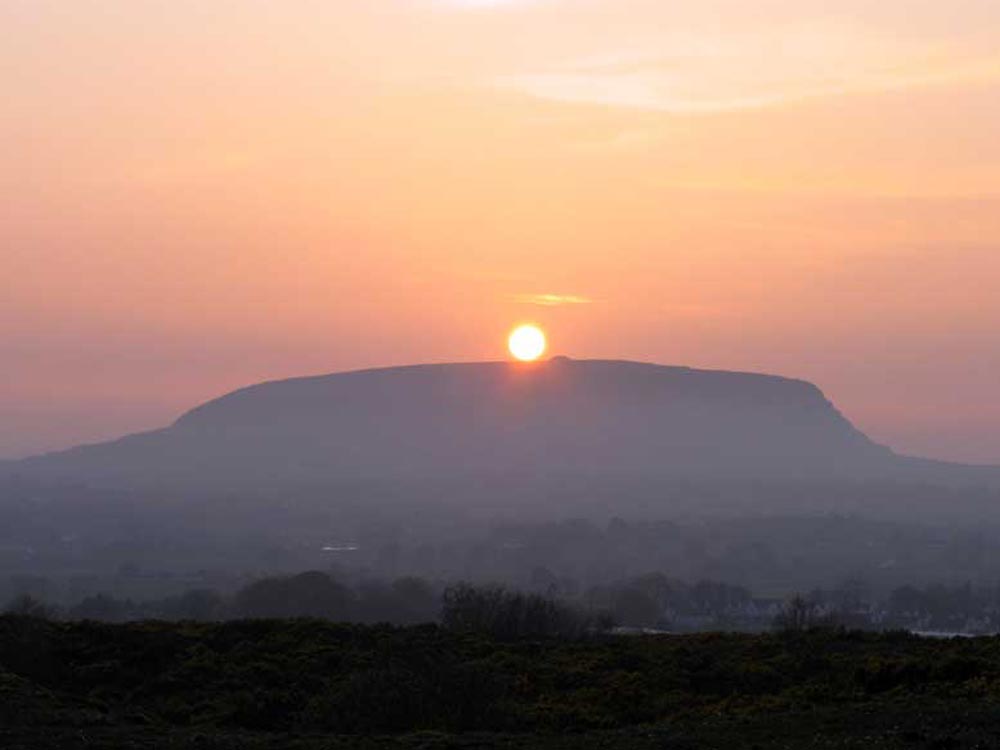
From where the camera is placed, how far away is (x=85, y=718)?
25.5 m

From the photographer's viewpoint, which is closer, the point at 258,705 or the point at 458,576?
the point at 258,705

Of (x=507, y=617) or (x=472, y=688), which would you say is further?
(x=507, y=617)

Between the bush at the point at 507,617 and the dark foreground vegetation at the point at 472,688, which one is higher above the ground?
the bush at the point at 507,617

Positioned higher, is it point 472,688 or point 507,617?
point 507,617

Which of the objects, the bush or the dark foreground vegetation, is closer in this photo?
the dark foreground vegetation

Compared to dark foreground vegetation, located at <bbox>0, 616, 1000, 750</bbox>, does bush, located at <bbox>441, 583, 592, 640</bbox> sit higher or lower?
higher

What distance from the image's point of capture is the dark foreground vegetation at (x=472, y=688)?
24109 mm

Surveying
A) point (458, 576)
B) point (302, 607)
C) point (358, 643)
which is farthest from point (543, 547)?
point (358, 643)

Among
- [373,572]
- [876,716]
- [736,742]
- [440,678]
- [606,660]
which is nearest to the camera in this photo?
[736,742]

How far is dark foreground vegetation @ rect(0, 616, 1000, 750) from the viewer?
2411cm

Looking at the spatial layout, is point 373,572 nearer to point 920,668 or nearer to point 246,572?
point 246,572

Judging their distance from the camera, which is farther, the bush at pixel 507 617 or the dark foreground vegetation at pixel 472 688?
the bush at pixel 507 617

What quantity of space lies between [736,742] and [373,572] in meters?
124

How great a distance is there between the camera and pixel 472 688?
27.7 metres
